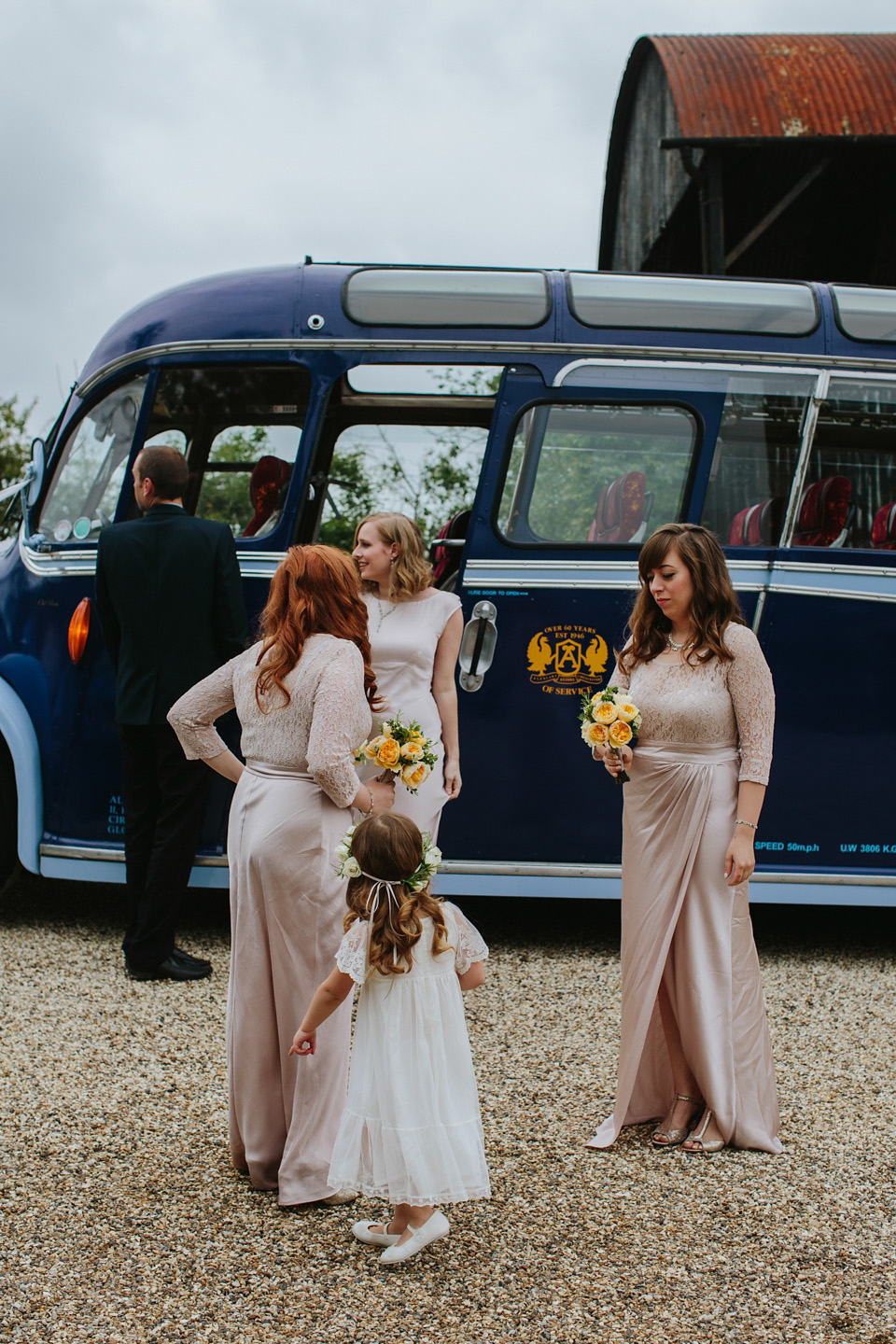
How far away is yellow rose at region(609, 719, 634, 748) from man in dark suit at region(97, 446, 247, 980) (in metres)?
2.00

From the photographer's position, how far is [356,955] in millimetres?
2496

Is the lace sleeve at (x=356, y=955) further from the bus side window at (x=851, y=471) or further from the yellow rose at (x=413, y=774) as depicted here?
the bus side window at (x=851, y=471)

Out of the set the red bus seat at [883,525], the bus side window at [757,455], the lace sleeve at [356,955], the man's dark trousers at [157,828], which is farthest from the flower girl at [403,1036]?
the red bus seat at [883,525]

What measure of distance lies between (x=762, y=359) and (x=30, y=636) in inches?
141

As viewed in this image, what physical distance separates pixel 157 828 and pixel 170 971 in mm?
612

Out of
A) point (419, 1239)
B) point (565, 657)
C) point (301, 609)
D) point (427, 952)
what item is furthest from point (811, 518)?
point (419, 1239)

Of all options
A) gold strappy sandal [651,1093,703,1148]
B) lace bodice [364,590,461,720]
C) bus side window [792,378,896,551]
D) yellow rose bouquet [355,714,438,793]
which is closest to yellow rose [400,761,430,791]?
yellow rose bouquet [355,714,438,793]

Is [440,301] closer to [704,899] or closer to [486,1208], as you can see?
[704,899]

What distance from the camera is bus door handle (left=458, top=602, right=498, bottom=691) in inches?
192

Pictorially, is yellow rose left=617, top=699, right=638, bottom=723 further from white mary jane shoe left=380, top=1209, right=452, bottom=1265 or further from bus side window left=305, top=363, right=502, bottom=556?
bus side window left=305, top=363, right=502, bottom=556

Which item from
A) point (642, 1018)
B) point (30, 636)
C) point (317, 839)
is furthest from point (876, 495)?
point (30, 636)

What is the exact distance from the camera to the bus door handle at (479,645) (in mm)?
4875

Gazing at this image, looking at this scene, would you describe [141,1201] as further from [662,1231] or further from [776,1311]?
[776,1311]

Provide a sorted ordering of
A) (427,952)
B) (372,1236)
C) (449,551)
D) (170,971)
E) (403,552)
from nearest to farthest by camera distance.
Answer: (427,952) → (372,1236) → (403,552) → (170,971) → (449,551)
